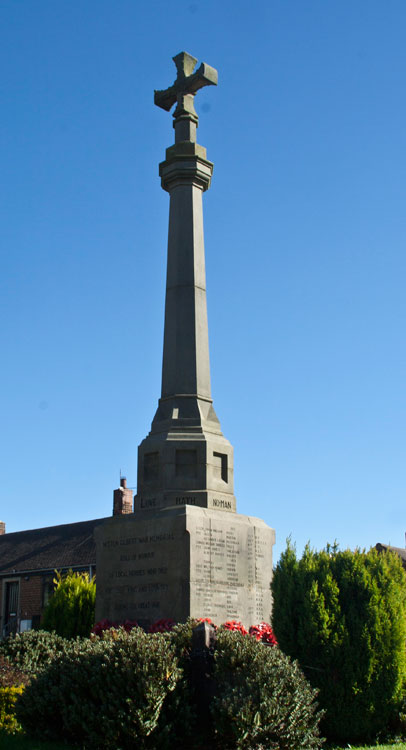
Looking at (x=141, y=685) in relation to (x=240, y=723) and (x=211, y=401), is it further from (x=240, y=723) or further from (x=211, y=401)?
(x=211, y=401)

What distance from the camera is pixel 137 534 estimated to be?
1160cm

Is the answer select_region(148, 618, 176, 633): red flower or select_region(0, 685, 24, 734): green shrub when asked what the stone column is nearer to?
select_region(148, 618, 176, 633): red flower

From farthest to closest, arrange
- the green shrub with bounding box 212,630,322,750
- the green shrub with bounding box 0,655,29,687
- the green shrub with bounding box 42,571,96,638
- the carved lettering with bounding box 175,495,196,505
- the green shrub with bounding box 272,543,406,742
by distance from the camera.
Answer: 1. the green shrub with bounding box 42,571,96,638
2. the carved lettering with bounding box 175,495,196,505
3. the green shrub with bounding box 0,655,29,687
4. the green shrub with bounding box 272,543,406,742
5. the green shrub with bounding box 212,630,322,750

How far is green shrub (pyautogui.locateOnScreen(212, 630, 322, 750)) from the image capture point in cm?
735

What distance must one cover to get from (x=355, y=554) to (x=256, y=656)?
7.44ft

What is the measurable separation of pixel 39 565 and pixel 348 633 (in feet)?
101

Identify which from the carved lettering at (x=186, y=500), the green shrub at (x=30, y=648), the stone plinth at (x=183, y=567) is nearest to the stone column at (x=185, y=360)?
the carved lettering at (x=186, y=500)

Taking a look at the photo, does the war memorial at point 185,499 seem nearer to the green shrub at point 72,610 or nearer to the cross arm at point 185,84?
the cross arm at point 185,84

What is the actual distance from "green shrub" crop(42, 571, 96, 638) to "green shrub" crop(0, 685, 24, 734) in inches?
248

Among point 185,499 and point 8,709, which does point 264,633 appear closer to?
point 185,499

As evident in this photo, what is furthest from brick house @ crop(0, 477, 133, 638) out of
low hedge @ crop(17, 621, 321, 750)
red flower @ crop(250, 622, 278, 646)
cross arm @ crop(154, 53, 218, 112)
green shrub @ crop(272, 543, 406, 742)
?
low hedge @ crop(17, 621, 321, 750)

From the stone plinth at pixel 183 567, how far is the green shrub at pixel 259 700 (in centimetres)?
262

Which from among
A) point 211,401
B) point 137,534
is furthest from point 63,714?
point 211,401

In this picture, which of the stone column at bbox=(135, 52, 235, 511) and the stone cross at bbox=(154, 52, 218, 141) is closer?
the stone column at bbox=(135, 52, 235, 511)
